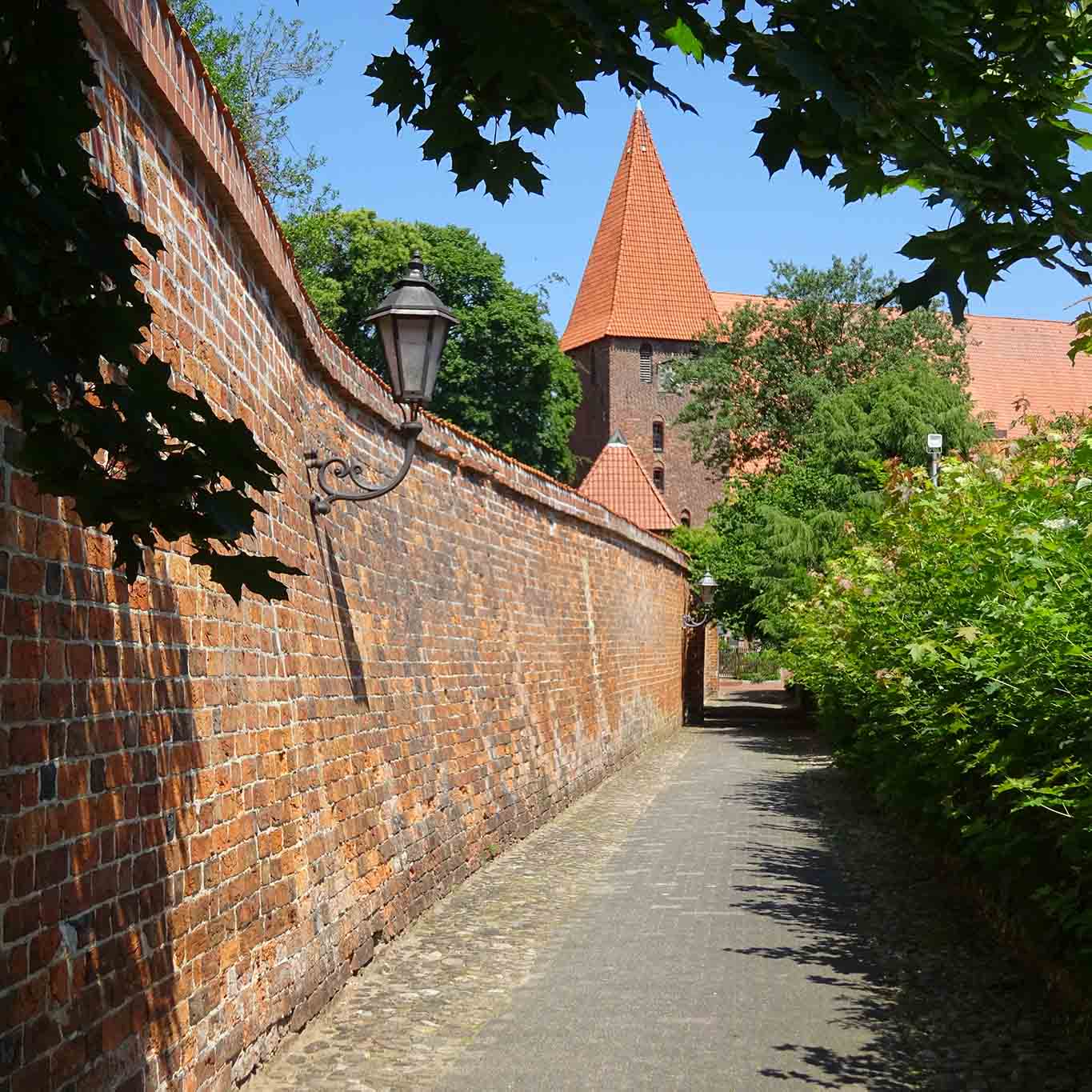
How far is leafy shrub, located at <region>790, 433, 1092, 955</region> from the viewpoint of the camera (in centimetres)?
554

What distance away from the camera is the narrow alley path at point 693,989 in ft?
17.8

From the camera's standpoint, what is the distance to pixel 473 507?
11.8 metres

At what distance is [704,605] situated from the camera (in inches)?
1302

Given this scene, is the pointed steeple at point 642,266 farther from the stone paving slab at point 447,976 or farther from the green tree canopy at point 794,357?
the stone paving slab at point 447,976

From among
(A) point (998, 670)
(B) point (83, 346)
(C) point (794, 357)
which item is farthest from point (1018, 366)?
(B) point (83, 346)

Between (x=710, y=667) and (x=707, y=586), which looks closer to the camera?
(x=707, y=586)

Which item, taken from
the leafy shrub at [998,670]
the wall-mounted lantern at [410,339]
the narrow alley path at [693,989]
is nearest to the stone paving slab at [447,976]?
the narrow alley path at [693,989]

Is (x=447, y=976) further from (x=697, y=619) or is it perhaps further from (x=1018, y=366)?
(x=1018, y=366)

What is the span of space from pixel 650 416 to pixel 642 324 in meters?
3.96

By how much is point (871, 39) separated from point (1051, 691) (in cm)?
306

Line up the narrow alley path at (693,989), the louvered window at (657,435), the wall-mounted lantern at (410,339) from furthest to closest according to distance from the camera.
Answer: the louvered window at (657,435) → the wall-mounted lantern at (410,339) → the narrow alley path at (693,989)

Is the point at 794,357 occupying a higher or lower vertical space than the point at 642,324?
lower

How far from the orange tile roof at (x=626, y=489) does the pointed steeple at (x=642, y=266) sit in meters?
22.2

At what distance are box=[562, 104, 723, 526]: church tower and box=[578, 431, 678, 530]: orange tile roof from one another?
2094 cm
